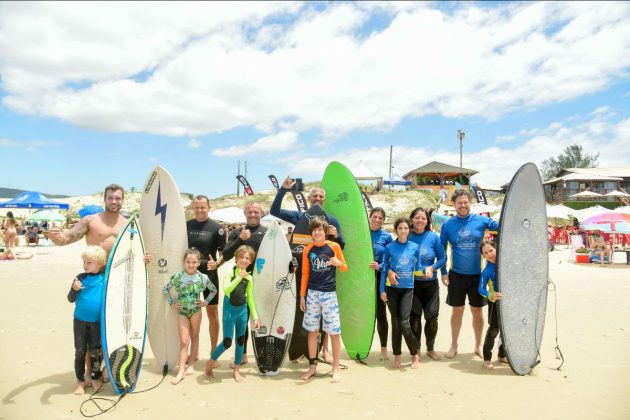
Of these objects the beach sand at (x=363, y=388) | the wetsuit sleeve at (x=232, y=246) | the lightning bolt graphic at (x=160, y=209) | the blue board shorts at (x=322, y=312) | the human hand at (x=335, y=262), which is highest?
the lightning bolt graphic at (x=160, y=209)

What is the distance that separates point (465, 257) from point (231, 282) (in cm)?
219

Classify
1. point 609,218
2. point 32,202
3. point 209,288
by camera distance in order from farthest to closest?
point 32,202 < point 609,218 < point 209,288

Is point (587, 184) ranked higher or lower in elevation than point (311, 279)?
higher

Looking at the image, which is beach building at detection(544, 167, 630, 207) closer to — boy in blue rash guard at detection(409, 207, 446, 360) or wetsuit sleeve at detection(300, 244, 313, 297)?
boy in blue rash guard at detection(409, 207, 446, 360)

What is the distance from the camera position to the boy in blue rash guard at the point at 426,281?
3.76 m

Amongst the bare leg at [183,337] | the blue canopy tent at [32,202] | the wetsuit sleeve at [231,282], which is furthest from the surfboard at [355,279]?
the blue canopy tent at [32,202]

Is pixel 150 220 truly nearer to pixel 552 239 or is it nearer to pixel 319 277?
pixel 319 277

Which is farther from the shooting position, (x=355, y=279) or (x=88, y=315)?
(x=355, y=279)

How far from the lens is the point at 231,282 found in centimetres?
346

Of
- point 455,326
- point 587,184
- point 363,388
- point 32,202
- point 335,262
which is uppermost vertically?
point 587,184

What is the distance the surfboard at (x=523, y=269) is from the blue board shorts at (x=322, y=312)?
4.80ft

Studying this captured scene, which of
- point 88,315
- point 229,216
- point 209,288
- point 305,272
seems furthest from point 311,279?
point 229,216

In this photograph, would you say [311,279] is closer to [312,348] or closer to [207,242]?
[312,348]

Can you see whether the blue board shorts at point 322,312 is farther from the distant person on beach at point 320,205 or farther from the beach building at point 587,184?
the beach building at point 587,184
